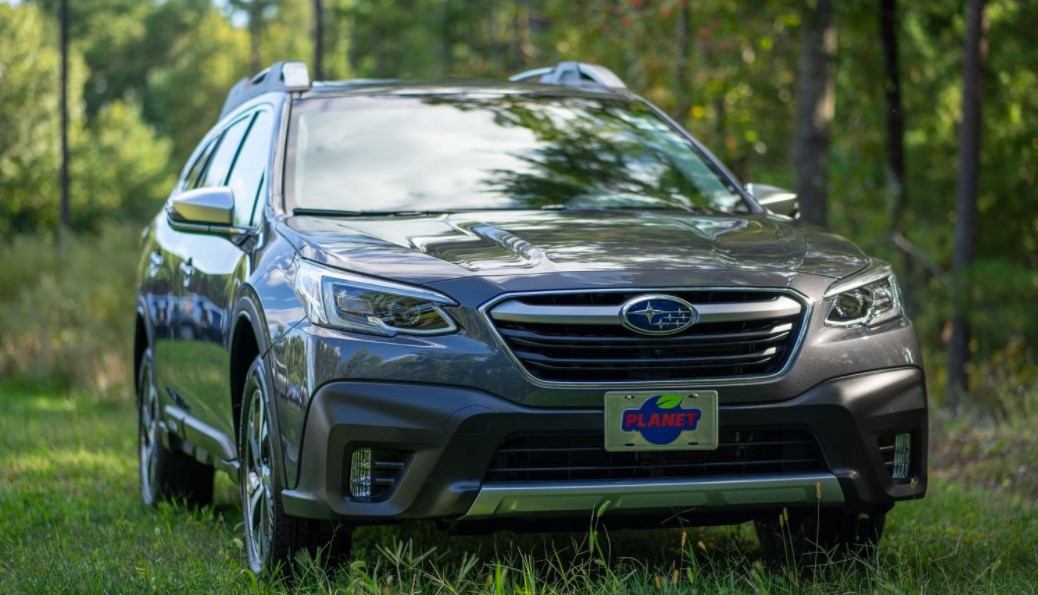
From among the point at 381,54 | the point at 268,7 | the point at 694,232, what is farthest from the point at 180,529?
the point at 268,7

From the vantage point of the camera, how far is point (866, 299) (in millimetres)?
4750

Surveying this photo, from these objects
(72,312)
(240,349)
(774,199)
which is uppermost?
(774,199)

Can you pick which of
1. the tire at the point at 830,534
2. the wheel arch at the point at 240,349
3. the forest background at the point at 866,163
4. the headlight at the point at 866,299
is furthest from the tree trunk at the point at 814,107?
the wheel arch at the point at 240,349

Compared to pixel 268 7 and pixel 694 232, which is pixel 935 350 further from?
pixel 268 7

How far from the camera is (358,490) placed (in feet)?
14.4

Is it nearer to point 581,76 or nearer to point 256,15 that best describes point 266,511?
point 581,76

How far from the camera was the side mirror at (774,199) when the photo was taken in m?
5.91

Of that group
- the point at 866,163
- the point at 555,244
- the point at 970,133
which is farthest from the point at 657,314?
the point at 866,163

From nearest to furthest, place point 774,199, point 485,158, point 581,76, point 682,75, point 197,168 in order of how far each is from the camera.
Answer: point 485,158
point 774,199
point 581,76
point 197,168
point 682,75

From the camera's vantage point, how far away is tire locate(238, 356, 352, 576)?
4.66 metres

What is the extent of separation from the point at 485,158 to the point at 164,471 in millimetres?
2272

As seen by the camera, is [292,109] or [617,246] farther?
[292,109]

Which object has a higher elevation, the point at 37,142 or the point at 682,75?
the point at 682,75

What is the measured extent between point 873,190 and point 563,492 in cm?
1633
